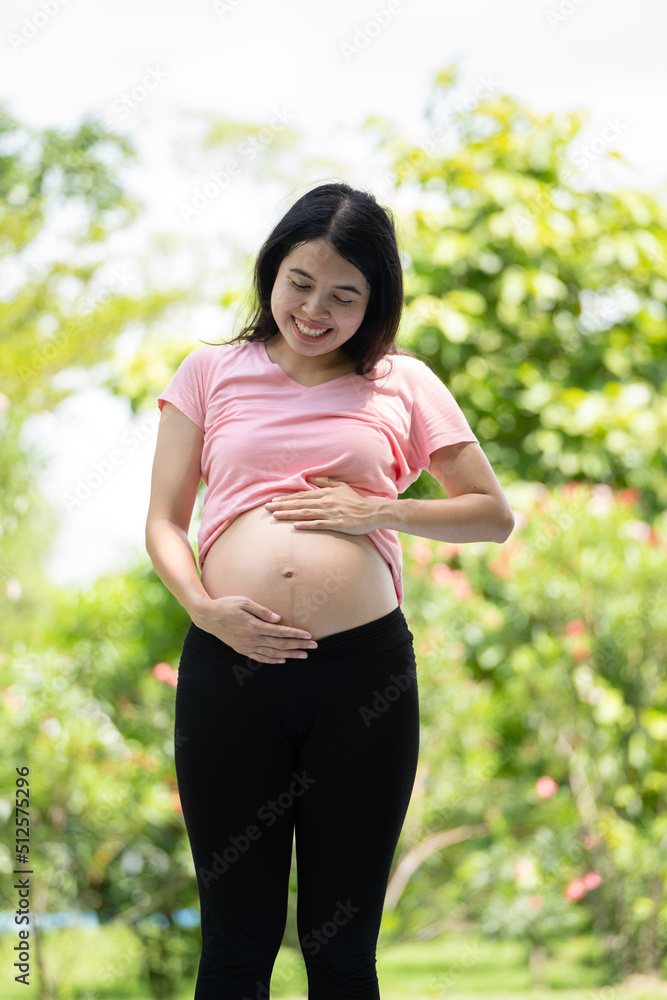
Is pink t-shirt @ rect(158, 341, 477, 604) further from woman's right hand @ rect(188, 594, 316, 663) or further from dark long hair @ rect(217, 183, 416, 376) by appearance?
woman's right hand @ rect(188, 594, 316, 663)

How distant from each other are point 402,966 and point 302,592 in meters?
2.24

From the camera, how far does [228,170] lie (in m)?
3.04

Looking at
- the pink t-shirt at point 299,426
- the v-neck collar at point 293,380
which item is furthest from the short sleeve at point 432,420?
the v-neck collar at point 293,380

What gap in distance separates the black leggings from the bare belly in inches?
1.6

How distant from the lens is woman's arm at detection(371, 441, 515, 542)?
1.44 m

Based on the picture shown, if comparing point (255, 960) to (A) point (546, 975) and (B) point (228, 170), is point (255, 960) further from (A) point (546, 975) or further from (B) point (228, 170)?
(B) point (228, 170)

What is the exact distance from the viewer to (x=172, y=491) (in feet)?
5.03

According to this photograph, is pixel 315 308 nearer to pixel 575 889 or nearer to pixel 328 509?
pixel 328 509

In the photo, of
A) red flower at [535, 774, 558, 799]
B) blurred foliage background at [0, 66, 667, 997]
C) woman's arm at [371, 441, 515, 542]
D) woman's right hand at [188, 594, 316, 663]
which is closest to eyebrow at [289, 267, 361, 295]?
woman's arm at [371, 441, 515, 542]

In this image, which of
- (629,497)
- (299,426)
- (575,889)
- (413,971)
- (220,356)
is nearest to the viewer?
(299,426)

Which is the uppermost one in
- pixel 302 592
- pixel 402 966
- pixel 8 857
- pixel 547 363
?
pixel 302 592

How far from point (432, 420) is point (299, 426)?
230 millimetres

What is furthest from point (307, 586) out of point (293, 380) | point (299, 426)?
point (293, 380)

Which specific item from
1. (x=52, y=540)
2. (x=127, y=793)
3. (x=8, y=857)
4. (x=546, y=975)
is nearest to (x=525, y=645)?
(x=546, y=975)
